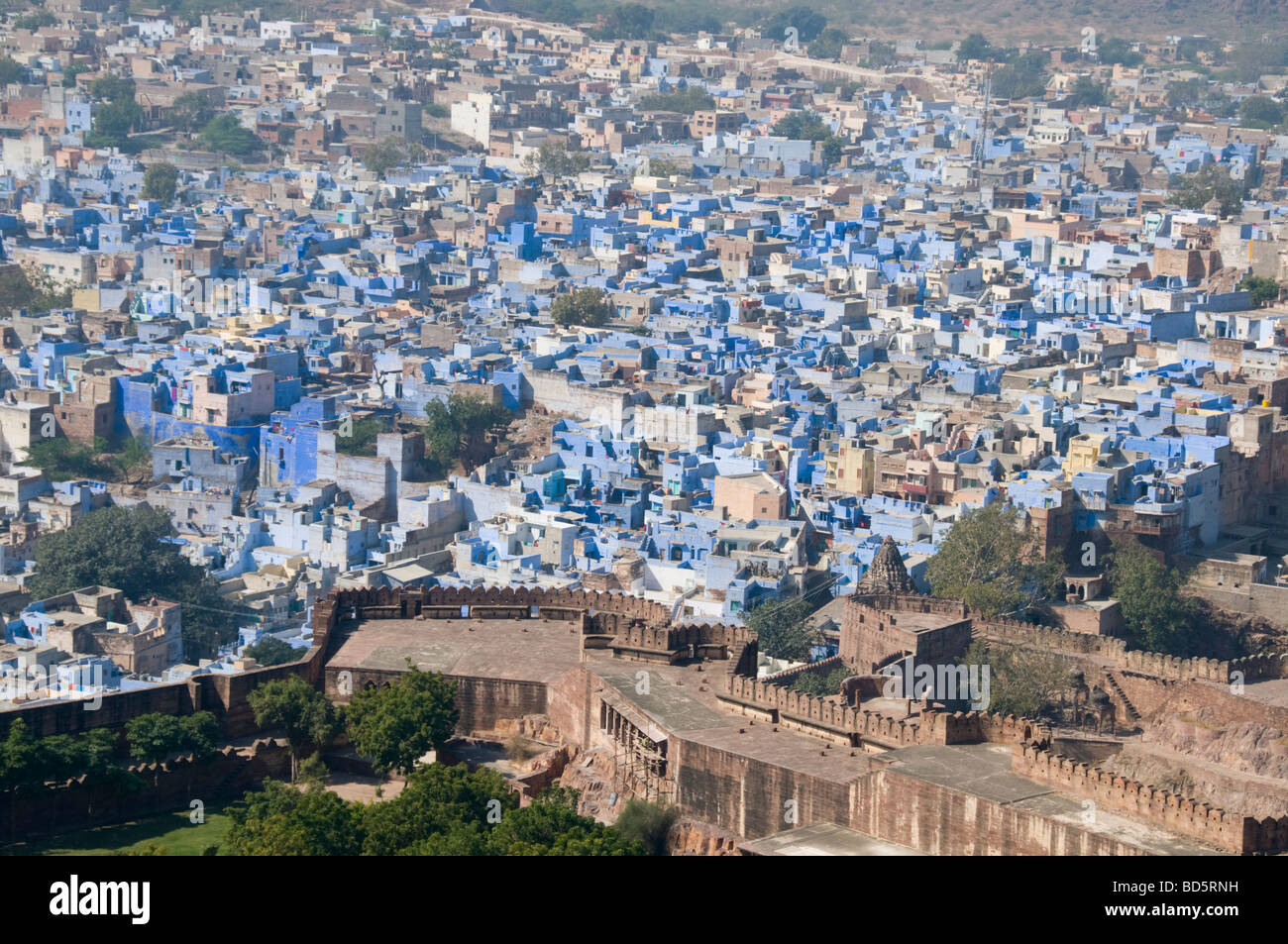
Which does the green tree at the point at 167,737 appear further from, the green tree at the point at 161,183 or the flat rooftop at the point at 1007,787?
the green tree at the point at 161,183

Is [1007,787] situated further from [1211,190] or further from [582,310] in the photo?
[1211,190]

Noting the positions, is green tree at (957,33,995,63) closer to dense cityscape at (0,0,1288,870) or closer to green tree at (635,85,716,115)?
green tree at (635,85,716,115)

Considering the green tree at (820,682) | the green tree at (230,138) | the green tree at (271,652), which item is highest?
the green tree at (230,138)

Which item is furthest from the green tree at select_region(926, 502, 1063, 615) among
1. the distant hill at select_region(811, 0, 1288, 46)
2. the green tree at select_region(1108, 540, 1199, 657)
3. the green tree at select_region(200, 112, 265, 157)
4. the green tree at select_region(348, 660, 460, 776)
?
the distant hill at select_region(811, 0, 1288, 46)

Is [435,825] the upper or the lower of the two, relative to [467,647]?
lower

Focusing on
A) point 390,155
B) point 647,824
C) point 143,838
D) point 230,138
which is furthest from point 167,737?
point 230,138

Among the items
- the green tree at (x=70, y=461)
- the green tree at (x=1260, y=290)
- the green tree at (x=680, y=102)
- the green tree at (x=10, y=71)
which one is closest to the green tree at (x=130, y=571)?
the green tree at (x=70, y=461)
